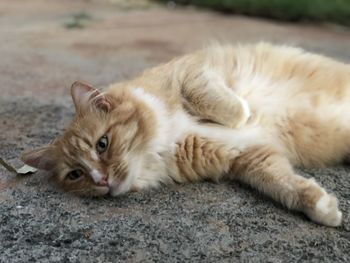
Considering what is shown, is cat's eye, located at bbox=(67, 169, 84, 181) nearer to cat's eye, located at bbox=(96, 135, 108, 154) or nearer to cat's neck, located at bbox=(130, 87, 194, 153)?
cat's eye, located at bbox=(96, 135, 108, 154)

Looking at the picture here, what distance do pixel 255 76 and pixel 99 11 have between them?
569 centimetres

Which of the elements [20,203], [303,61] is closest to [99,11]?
[303,61]

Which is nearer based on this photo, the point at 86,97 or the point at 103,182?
the point at 103,182

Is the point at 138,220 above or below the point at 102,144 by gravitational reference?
below

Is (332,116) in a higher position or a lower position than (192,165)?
higher

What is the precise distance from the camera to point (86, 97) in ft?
8.53

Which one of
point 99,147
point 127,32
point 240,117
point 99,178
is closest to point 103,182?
point 99,178

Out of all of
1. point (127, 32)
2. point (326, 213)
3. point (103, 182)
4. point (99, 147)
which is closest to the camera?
point (326, 213)

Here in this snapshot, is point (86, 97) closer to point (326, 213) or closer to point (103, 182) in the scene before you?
point (103, 182)

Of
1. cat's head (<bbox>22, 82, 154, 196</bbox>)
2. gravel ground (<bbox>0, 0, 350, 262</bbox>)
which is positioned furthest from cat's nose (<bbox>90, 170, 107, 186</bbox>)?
gravel ground (<bbox>0, 0, 350, 262</bbox>)

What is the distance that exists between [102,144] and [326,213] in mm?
1038

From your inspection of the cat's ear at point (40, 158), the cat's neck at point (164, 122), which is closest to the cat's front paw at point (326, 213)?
the cat's neck at point (164, 122)

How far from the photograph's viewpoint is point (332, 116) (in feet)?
9.25

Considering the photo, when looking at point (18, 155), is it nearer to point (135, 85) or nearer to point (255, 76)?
point (135, 85)
